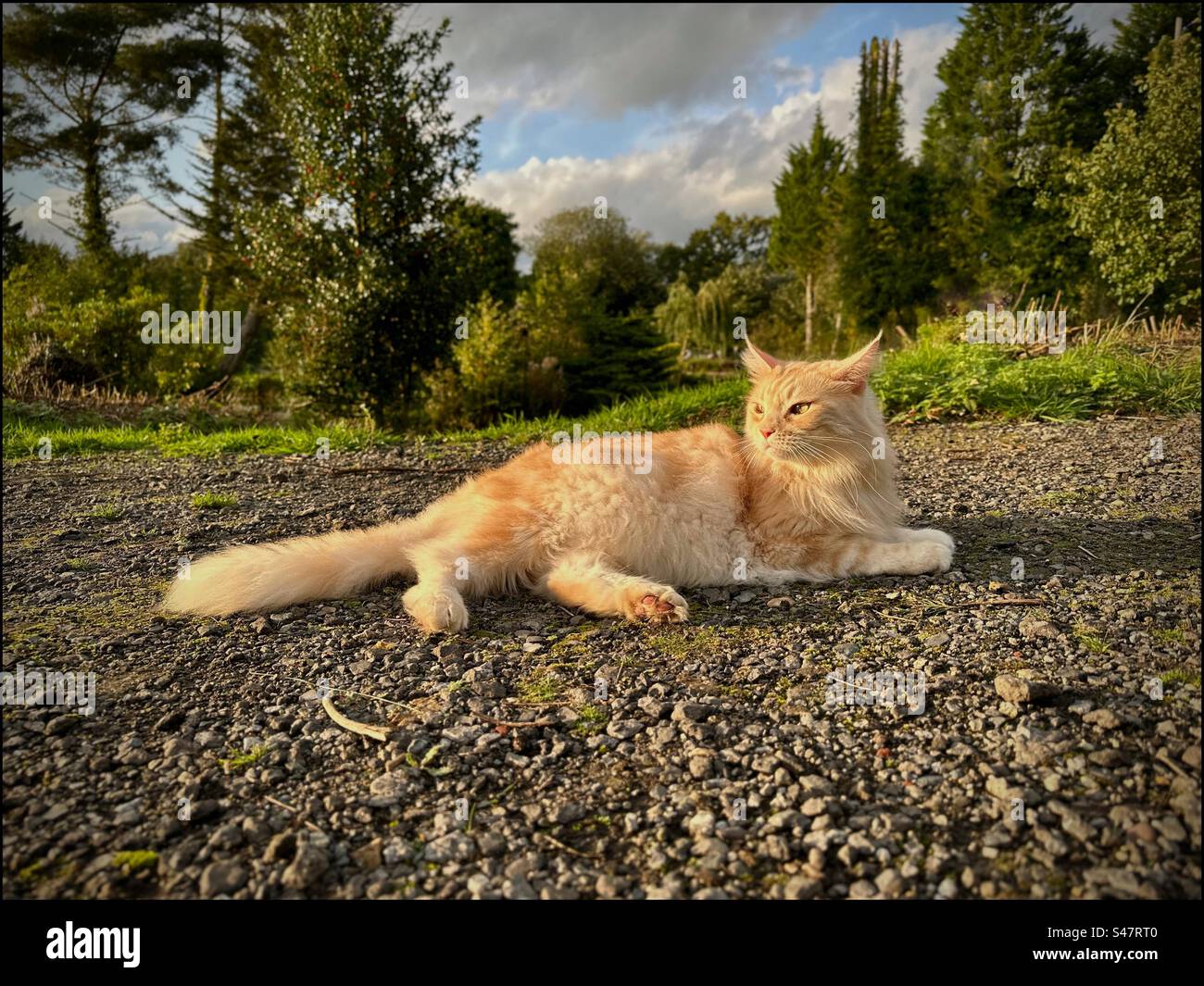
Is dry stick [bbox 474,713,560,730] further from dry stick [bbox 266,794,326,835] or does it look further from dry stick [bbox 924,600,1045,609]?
dry stick [bbox 924,600,1045,609]

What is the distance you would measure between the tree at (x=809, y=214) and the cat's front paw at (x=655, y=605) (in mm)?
24242

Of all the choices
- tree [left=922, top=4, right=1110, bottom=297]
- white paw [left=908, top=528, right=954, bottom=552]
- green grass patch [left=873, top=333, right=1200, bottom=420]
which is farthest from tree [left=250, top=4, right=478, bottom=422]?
tree [left=922, top=4, right=1110, bottom=297]

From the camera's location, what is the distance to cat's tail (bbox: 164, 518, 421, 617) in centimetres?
306

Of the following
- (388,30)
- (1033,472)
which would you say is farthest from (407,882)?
(388,30)

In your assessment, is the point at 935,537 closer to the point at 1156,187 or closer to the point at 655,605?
the point at 655,605

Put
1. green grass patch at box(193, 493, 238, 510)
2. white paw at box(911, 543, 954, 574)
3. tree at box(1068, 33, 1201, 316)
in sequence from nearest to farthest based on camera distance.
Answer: white paw at box(911, 543, 954, 574)
green grass patch at box(193, 493, 238, 510)
tree at box(1068, 33, 1201, 316)

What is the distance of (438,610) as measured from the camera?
9.66 ft

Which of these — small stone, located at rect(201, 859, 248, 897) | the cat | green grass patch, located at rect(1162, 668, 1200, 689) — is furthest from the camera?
the cat

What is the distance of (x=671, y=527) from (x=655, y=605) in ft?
1.69

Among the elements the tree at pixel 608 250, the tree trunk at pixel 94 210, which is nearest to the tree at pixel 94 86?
the tree trunk at pixel 94 210

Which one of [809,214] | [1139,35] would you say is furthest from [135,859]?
[809,214]

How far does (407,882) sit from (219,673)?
1418 millimetres

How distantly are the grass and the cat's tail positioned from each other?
13.4 ft

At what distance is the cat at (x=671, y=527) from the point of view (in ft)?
10.8
